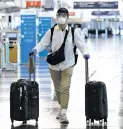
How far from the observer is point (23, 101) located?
8.48 metres

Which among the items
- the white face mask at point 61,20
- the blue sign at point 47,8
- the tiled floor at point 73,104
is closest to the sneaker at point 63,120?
the tiled floor at point 73,104

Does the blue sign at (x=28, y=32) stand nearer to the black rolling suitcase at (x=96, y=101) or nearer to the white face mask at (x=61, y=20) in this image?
the white face mask at (x=61, y=20)

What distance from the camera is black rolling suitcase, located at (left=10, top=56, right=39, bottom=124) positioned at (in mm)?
8477

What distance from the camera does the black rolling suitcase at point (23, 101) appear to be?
8.48 metres

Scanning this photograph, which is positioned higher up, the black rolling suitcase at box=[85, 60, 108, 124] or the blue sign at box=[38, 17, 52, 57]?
the black rolling suitcase at box=[85, 60, 108, 124]

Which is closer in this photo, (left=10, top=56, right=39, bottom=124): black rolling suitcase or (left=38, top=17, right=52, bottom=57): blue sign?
(left=10, top=56, right=39, bottom=124): black rolling suitcase

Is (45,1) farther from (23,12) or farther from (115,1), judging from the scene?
(23,12)

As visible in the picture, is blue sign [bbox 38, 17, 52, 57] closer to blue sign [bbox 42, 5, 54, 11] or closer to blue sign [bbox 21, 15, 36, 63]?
blue sign [bbox 21, 15, 36, 63]

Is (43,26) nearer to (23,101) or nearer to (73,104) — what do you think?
(73,104)

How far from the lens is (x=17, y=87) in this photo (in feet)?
27.9

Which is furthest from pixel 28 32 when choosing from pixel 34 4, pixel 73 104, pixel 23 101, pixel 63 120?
pixel 23 101

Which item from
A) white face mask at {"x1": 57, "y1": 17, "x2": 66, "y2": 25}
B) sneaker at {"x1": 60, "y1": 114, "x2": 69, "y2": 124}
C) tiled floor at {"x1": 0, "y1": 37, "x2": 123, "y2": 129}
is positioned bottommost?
tiled floor at {"x1": 0, "y1": 37, "x2": 123, "y2": 129}

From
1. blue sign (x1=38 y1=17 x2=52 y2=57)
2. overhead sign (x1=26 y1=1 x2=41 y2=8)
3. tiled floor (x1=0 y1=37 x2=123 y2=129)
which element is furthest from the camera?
overhead sign (x1=26 y1=1 x2=41 y2=8)

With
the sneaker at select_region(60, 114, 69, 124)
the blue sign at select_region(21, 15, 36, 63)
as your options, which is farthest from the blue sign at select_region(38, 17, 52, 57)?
the sneaker at select_region(60, 114, 69, 124)
